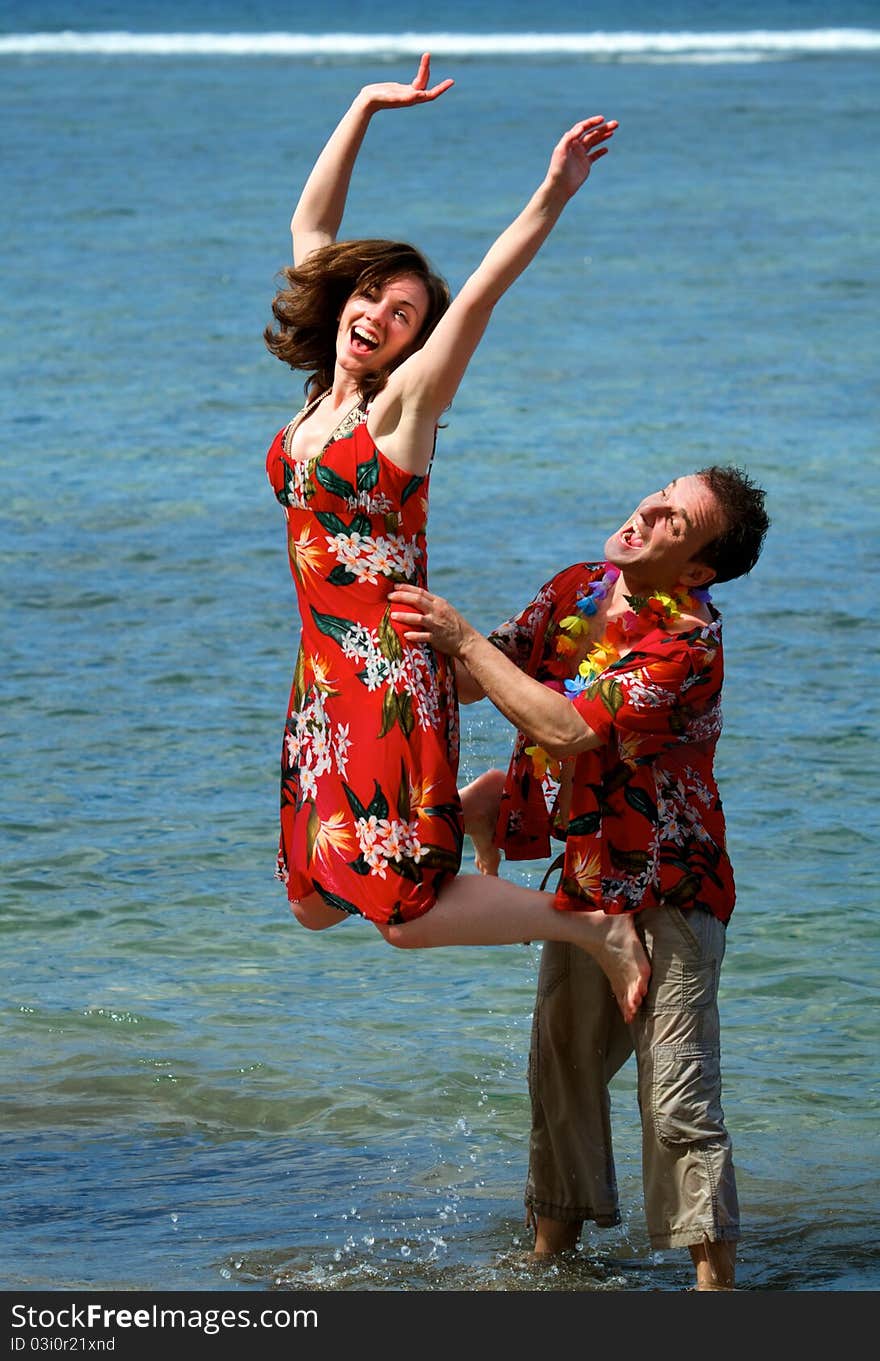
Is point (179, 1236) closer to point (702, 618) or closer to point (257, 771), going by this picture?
point (702, 618)

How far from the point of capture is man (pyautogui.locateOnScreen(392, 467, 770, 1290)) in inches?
183

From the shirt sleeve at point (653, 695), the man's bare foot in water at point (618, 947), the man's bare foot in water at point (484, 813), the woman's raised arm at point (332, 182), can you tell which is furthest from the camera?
the woman's raised arm at point (332, 182)

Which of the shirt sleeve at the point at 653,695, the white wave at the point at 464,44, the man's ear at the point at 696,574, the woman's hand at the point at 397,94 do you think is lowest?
the shirt sleeve at the point at 653,695

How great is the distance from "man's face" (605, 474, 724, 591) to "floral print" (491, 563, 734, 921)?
0.13 metres

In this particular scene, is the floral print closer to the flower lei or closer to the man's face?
the flower lei

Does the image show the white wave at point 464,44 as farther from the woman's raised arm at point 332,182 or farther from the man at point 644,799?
the man at point 644,799

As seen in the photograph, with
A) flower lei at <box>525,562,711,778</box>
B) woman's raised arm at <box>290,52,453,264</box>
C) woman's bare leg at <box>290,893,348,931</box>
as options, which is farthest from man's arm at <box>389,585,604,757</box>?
woman's raised arm at <box>290,52,453,264</box>

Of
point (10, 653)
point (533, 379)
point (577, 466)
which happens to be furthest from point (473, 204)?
point (10, 653)

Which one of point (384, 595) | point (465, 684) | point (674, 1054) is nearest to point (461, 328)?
point (384, 595)

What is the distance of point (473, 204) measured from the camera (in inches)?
941

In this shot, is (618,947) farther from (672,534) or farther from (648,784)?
(672,534)

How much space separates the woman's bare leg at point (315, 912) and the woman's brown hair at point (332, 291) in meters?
1.14

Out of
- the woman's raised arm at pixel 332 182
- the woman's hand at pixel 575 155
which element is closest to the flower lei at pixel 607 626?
the woman's hand at pixel 575 155

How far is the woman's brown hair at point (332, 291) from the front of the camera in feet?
16.1
